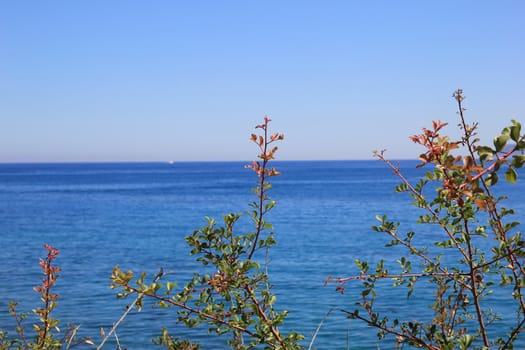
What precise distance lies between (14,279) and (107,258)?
6.08 meters

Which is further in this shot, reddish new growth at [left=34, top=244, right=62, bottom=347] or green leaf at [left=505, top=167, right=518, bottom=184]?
reddish new growth at [left=34, top=244, right=62, bottom=347]

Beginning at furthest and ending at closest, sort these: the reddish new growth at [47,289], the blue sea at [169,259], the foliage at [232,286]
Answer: the blue sea at [169,259] < the reddish new growth at [47,289] < the foliage at [232,286]

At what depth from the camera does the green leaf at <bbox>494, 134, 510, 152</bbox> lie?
205cm

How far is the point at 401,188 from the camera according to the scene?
3447 mm

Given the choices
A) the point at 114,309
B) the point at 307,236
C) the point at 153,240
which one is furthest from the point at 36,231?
the point at 114,309

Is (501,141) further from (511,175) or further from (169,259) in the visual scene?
(169,259)

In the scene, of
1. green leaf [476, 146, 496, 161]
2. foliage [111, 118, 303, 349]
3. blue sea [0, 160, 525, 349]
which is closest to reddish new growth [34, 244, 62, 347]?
foliage [111, 118, 303, 349]

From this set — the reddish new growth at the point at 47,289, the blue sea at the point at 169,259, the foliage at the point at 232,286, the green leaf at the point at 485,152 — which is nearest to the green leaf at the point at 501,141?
the green leaf at the point at 485,152

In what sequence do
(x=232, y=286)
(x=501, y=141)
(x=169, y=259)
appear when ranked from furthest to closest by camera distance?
(x=169, y=259) → (x=232, y=286) → (x=501, y=141)

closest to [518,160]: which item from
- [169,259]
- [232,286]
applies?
[232,286]

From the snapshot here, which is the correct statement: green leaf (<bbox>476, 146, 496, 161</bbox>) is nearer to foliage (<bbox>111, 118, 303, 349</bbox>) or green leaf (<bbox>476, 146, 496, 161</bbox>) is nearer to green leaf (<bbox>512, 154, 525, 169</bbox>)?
green leaf (<bbox>512, 154, 525, 169</bbox>)

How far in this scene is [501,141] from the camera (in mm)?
2057

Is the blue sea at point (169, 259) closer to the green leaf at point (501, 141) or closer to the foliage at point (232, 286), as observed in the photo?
the foliage at point (232, 286)

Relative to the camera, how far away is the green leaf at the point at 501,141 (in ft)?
6.74
